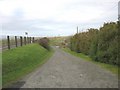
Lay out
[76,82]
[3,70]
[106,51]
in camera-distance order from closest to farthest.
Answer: [76,82] < [3,70] < [106,51]

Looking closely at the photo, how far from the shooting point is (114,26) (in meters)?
23.0

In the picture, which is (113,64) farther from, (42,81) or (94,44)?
(42,81)

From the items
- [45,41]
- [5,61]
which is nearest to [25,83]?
[5,61]

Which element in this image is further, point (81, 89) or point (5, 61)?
point (5, 61)

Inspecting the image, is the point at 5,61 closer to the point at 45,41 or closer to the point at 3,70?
the point at 3,70

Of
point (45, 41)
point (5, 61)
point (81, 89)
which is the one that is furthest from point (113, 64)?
point (45, 41)

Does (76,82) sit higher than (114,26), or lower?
lower

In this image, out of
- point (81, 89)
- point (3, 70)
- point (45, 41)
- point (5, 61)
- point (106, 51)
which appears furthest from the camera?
point (45, 41)

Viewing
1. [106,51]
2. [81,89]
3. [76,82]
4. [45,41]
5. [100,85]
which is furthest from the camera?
[45,41]

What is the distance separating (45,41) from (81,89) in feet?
153

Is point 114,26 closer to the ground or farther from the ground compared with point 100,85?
farther from the ground

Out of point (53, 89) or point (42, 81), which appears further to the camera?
point (42, 81)

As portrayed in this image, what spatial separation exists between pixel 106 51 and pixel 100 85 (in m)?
11.8

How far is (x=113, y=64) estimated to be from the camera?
71.5 feet
